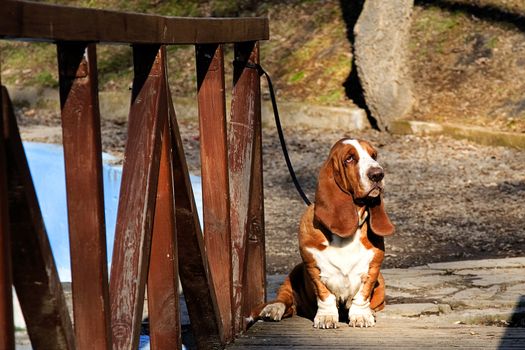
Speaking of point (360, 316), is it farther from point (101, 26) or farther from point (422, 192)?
point (422, 192)

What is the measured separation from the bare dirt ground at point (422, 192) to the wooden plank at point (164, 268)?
3.68m

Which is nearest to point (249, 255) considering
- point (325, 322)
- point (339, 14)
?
point (325, 322)

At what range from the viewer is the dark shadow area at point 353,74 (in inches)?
503

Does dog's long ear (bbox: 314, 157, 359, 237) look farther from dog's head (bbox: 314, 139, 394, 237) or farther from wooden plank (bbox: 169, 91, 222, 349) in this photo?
wooden plank (bbox: 169, 91, 222, 349)

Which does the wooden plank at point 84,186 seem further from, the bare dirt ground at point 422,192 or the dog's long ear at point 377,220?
the bare dirt ground at point 422,192

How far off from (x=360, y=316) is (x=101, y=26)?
95.0 inches

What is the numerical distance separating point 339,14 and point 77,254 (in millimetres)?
12231

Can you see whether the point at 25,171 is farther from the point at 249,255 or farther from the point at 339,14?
the point at 339,14

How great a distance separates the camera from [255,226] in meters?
5.16

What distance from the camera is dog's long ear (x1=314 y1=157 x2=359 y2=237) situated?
15.3 feet

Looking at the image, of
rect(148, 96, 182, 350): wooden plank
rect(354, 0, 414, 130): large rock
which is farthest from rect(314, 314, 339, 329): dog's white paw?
rect(354, 0, 414, 130): large rock

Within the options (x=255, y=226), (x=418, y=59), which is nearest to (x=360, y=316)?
(x=255, y=226)

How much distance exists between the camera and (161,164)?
12.0 feet

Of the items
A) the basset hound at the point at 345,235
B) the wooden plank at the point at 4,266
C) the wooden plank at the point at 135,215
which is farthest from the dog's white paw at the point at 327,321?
the wooden plank at the point at 4,266
